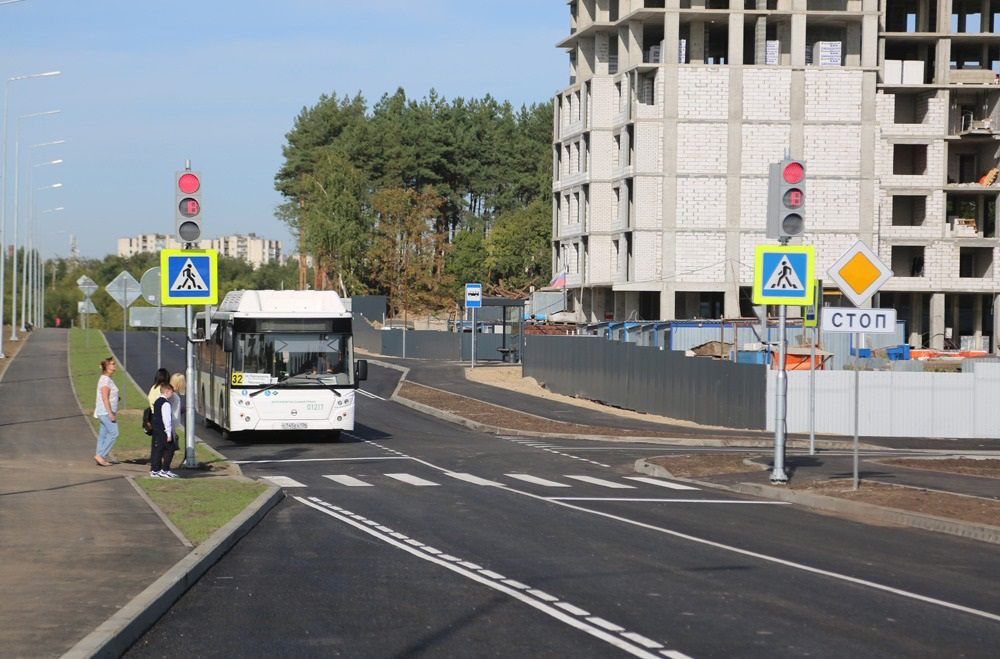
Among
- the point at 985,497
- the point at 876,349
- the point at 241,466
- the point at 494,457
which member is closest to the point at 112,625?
the point at 985,497

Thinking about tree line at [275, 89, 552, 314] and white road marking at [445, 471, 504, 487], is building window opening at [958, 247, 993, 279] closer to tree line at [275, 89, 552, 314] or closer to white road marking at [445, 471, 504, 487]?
tree line at [275, 89, 552, 314]

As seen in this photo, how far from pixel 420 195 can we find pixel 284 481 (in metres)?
88.4

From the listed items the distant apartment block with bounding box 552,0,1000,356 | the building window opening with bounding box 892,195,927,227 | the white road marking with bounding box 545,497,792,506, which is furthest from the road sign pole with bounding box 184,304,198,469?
the building window opening with bounding box 892,195,927,227

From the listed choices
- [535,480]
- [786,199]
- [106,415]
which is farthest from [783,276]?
[106,415]

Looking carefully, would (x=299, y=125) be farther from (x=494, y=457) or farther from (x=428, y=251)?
(x=494, y=457)

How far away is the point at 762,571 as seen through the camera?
39.9 ft

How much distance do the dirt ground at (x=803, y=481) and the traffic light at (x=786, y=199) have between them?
12.5ft

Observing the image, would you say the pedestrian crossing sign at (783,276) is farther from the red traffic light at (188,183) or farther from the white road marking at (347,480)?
the red traffic light at (188,183)

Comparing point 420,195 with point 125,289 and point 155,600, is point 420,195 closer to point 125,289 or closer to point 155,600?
point 125,289

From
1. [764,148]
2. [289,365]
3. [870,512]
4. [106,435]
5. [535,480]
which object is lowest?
[535,480]

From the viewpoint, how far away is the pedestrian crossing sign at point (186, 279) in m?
20.5

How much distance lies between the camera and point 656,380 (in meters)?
42.4

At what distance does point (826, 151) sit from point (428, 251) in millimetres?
43096

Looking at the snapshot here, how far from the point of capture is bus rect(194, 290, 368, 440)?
93.6 feet
